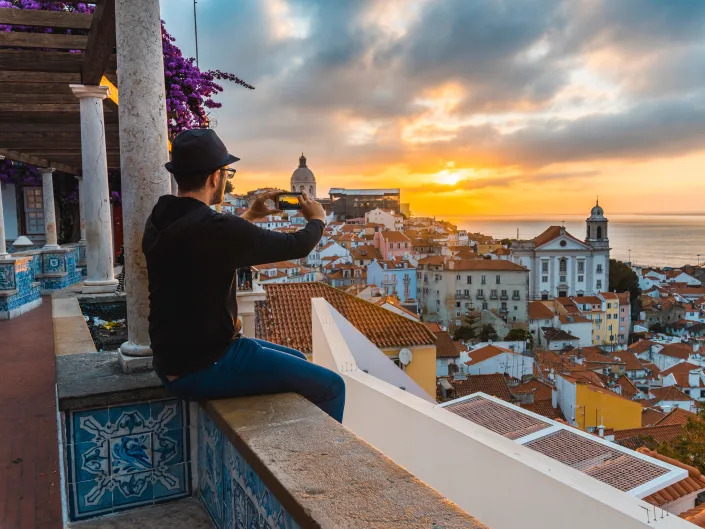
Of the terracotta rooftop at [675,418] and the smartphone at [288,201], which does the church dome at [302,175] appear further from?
the smartphone at [288,201]

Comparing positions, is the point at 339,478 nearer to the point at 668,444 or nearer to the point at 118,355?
the point at 118,355

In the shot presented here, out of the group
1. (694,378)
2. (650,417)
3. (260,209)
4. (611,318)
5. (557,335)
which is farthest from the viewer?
(611,318)

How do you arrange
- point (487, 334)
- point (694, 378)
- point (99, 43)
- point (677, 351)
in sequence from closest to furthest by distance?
1. point (99, 43)
2. point (694, 378)
3. point (677, 351)
4. point (487, 334)

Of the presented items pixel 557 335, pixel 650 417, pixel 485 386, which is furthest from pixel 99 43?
pixel 557 335

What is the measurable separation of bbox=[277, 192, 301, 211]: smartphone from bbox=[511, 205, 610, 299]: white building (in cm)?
7561

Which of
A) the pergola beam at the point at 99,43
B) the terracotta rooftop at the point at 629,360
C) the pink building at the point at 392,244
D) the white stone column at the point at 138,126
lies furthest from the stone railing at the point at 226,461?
the pink building at the point at 392,244

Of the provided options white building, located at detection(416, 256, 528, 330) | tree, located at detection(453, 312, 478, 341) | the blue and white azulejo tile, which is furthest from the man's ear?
white building, located at detection(416, 256, 528, 330)

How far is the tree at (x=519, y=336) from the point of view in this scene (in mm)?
58469

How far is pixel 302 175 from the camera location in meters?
130

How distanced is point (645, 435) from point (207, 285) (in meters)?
21.2

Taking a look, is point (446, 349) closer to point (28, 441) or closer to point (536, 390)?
point (536, 390)

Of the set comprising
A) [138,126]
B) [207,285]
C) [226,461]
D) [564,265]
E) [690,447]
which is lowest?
[690,447]

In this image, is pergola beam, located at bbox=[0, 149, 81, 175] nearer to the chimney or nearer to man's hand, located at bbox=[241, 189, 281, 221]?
man's hand, located at bbox=[241, 189, 281, 221]

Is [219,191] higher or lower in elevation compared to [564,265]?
higher
